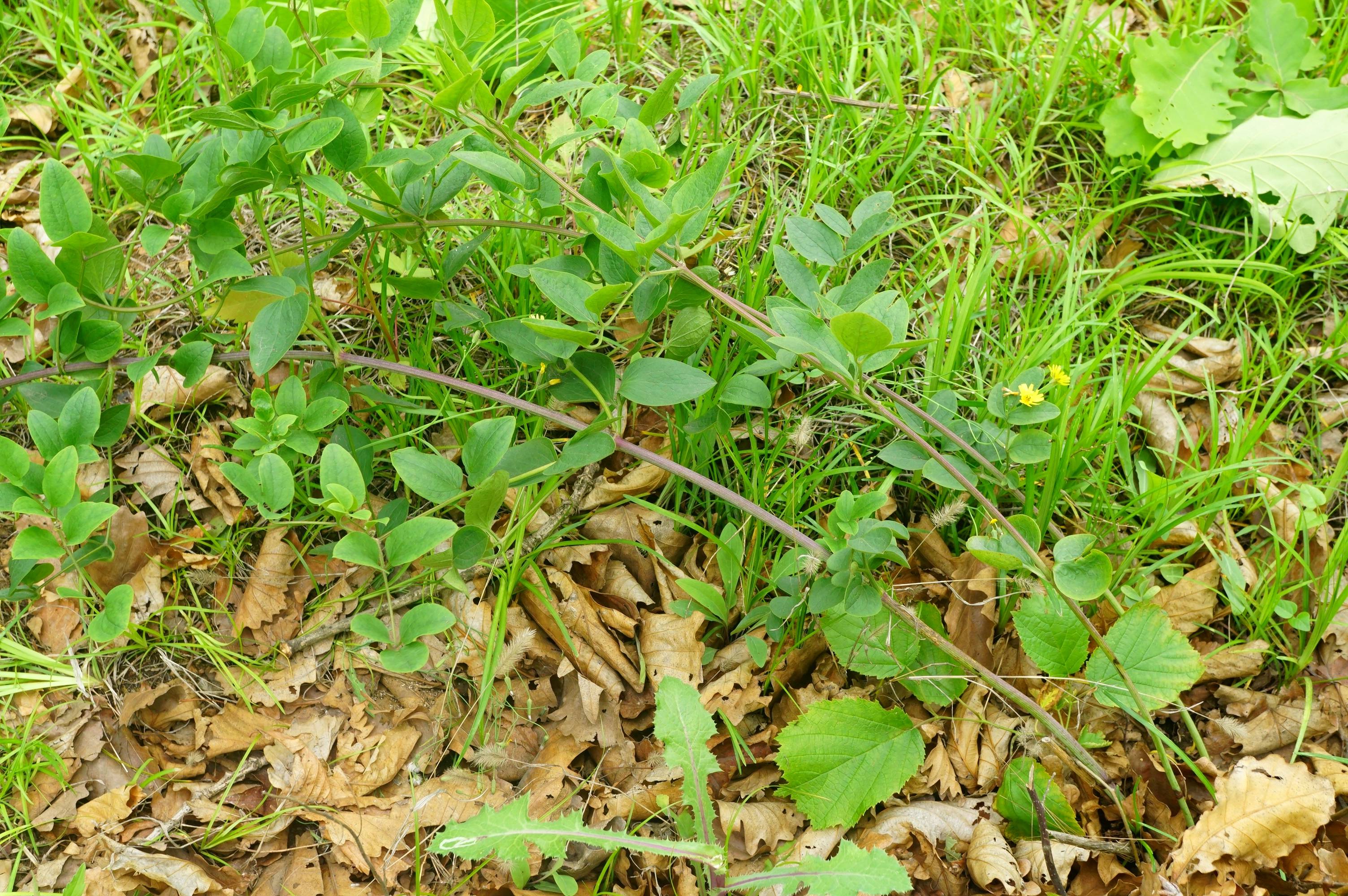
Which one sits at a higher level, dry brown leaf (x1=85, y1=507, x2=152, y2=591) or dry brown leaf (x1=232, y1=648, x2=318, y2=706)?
dry brown leaf (x1=85, y1=507, x2=152, y2=591)

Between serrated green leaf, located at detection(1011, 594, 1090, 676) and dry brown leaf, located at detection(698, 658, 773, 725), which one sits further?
dry brown leaf, located at detection(698, 658, 773, 725)

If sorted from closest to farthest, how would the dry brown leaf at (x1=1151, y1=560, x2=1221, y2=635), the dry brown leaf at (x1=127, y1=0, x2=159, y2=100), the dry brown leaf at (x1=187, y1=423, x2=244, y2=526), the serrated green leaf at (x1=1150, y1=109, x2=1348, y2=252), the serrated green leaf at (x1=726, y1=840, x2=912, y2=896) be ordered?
the serrated green leaf at (x1=726, y1=840, x2=912, y2=896)
the dry brown leaf at (x1=1151, y1=560, x2=1221, y2=635)
the dry brown leaf at (x1=187, y1=423, x2=244, y2=526)
the serrated green leaf at (x1=1150, y1=109, x2=1348, y2=252)
the dry brown leaf at (x1=127, y1=0, x2=159, y2=100)

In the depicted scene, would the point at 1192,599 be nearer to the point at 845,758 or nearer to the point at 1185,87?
the point at 845,758

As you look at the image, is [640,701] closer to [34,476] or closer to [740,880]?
[740,880]

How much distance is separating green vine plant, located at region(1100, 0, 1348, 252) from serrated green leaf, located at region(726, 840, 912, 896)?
1901mm

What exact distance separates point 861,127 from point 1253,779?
5.73ft

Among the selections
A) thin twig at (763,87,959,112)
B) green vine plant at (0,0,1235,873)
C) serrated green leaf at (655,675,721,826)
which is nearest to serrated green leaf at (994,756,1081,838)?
green vine plant at (0,0,1235,873)

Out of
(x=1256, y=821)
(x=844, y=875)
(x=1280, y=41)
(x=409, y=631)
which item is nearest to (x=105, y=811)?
(x=409, y=631)

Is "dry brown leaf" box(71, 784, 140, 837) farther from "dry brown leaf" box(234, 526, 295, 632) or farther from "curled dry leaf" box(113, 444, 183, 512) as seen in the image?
"curled dry leaf" box(113, 444, 183, 512)

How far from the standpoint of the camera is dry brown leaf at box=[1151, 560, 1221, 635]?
202cm

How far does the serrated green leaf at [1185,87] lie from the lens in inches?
95.4

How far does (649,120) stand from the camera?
70.7 inches

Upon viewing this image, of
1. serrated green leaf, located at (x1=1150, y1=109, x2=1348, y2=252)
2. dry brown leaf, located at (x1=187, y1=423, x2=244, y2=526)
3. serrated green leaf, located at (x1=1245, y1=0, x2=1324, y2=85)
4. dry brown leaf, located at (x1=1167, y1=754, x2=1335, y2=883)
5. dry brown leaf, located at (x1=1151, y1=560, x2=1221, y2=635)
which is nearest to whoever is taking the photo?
dry brown leaf, located at (x1=1167, y1=754, x2=1335, y2=883)

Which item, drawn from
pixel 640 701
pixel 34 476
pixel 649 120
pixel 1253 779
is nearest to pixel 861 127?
pixel 649 120
